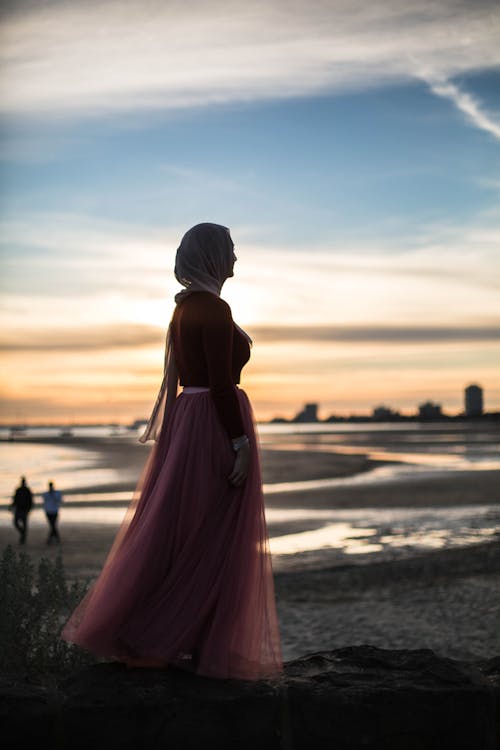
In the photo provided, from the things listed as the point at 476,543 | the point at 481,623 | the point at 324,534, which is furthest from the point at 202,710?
the point at 324,534

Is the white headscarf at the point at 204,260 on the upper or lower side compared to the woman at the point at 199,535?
upper

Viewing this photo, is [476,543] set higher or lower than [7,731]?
lower

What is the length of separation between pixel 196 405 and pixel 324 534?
16.0m

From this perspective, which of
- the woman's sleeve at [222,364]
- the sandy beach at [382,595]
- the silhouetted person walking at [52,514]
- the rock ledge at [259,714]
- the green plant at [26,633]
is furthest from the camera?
the silhouetted person walking at [52,514]

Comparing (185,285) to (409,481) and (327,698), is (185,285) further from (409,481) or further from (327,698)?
(409,481)

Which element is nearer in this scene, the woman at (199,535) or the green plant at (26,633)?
the woman at (199,535)

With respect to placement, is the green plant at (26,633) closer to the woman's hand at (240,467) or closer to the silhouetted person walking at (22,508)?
the woman's hand at (240,467)

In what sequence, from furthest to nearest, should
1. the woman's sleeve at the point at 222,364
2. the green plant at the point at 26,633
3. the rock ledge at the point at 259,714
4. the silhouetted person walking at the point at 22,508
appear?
the silhouetted person walking at the point at 22,508 < the green plant at the point at 26,633 < the woman's sleeve at the point at 222,364 < the rock ledge at the point at 259,714

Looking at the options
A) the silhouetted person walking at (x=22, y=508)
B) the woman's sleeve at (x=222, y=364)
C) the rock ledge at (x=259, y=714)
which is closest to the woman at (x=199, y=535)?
the woman's sleeve at (x=222, y=364)

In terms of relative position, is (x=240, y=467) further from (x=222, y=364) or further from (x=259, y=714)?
(x=259, y=714)

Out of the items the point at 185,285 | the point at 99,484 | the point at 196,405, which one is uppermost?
the point at 185,285

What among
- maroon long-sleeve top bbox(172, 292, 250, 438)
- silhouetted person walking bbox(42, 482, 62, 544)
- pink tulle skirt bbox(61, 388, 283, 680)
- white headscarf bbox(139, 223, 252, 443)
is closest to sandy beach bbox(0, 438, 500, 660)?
silhouetted person walking bbox(42, 482, 62, 544)

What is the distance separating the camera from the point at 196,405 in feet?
14.3

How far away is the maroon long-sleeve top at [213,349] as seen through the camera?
4230 millimetres
